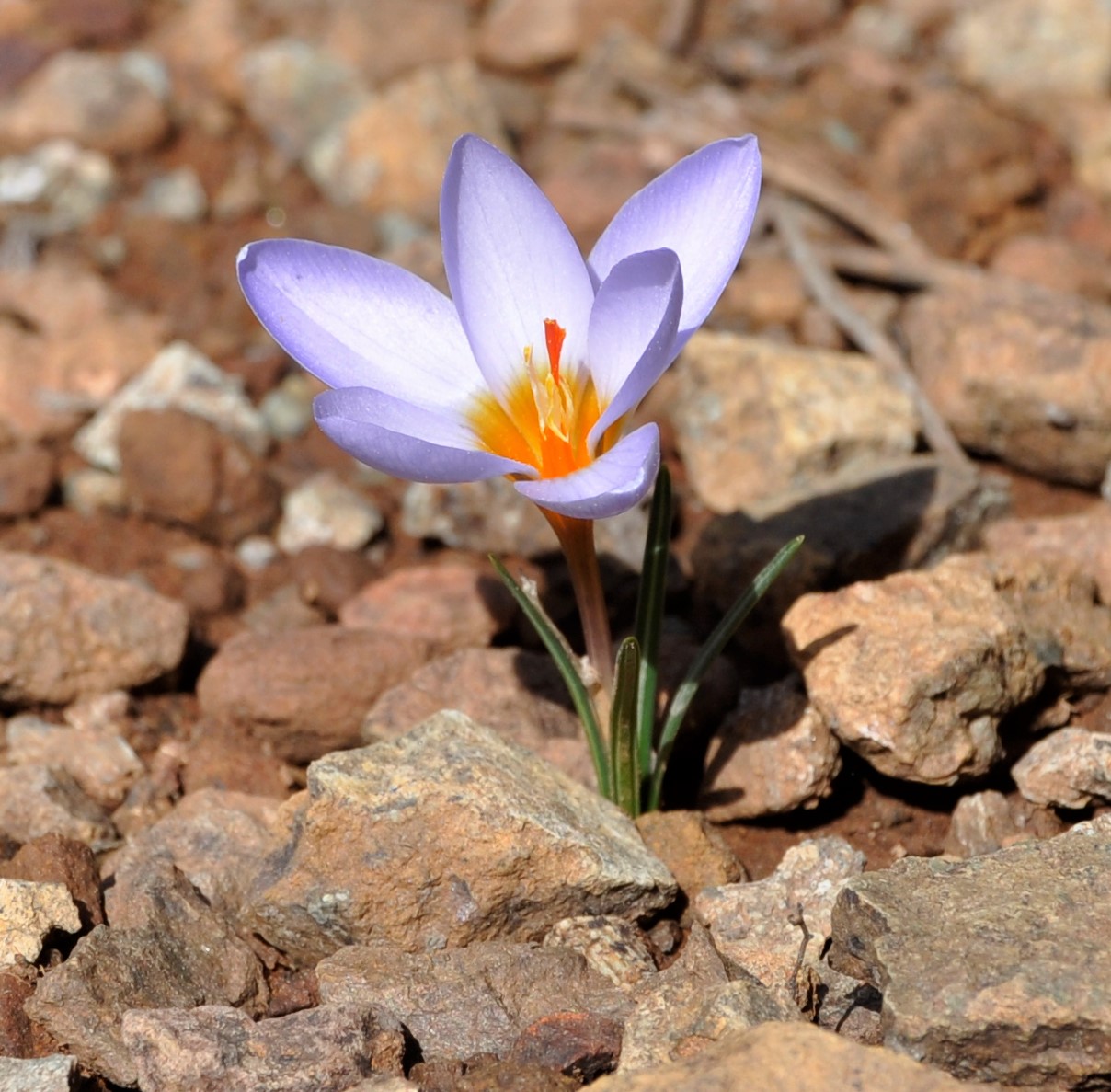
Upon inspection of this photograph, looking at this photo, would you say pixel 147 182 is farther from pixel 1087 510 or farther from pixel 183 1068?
pixel 183 1068

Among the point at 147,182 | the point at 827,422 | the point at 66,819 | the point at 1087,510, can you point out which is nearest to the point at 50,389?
the point at 147,182

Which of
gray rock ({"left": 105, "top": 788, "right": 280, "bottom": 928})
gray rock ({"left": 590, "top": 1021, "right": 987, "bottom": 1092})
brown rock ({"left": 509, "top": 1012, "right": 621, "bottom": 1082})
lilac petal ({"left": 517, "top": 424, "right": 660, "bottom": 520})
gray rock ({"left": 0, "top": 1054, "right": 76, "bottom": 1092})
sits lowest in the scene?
gray rock ({"left": 105, "top": 788, "right": 280, "bottom": 928})

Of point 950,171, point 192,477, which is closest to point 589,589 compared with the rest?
point 192,477

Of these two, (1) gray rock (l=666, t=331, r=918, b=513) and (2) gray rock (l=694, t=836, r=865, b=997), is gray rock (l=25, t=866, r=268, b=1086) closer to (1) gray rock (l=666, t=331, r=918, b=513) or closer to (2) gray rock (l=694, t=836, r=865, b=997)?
(2) gray rock (l=694, t=836, r=865, b=997)

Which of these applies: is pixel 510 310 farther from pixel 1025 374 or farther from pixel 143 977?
pixel 1025 374

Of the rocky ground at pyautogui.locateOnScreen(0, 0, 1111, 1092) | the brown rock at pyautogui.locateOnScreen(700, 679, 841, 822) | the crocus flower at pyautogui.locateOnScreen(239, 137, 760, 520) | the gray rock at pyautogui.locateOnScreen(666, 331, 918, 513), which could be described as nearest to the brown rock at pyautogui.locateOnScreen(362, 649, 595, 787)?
the rocky ground at pyautogui.locateOnScreen(0, 0, 1111, 1092)

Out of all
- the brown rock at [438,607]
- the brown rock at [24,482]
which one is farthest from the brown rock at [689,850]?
the brown rock at [24,482]
